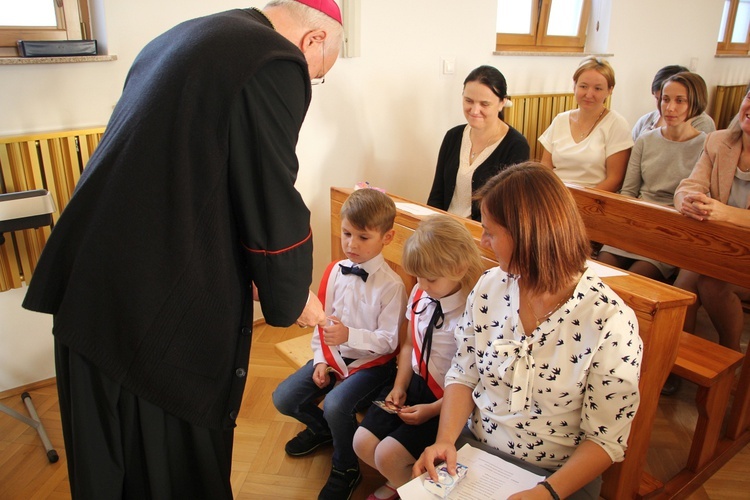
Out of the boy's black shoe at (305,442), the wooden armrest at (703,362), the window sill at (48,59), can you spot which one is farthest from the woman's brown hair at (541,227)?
the window sill at (48,59)

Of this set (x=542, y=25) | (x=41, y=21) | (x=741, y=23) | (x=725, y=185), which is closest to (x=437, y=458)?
(x=725, y=185)

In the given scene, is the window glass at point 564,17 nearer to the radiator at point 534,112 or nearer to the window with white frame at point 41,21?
the radiator at point 534,112

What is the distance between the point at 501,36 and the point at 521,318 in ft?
10.6

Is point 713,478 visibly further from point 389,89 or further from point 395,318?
point 389,89

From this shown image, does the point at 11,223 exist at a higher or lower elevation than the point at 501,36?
lower

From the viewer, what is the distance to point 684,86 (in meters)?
3.09

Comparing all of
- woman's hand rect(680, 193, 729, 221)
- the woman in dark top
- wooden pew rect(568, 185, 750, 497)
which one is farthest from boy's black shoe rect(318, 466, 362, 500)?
woman's hand rect(680, 193, 729, 221)

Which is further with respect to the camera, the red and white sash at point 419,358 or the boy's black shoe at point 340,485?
the boy's black shoe at point 340,485

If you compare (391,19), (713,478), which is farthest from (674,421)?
(391,19)

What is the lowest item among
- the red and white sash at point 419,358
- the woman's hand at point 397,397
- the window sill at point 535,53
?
the woman's hand at point 397,397

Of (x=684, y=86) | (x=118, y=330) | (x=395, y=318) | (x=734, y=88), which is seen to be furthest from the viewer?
(x=734, y=88)

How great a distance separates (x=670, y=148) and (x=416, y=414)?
85.0 inches

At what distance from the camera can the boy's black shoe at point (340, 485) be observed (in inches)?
77.4

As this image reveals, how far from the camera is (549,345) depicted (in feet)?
4.39
